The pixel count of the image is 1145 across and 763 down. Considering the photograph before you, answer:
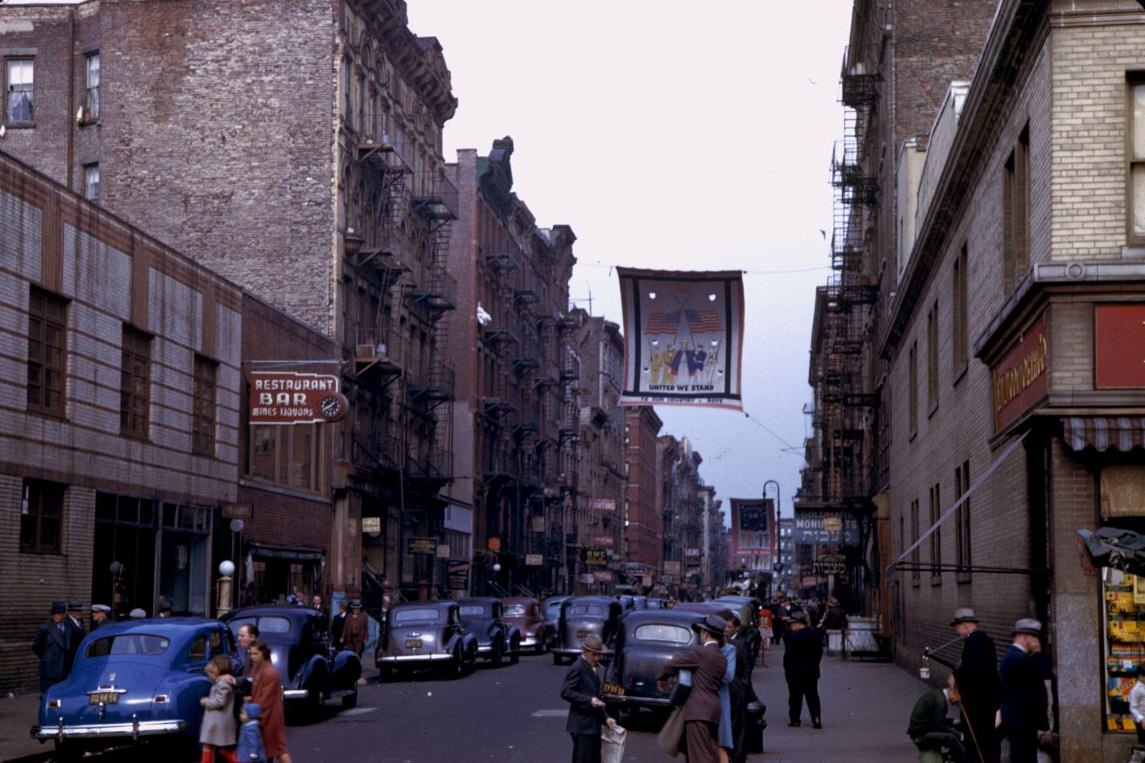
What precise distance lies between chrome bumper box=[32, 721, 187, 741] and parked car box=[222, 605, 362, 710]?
17.2ft

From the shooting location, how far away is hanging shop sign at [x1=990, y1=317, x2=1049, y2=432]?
17.5 metres

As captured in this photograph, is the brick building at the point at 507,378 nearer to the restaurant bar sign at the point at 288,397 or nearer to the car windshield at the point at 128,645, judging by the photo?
the restaurant bar sign at the point at 288,397

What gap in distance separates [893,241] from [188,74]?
21.5 meters

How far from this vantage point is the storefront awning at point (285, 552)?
1585 inches

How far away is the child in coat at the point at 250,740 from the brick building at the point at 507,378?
50439 millimetres

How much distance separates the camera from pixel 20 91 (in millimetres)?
48625

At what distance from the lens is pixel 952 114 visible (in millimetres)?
30266

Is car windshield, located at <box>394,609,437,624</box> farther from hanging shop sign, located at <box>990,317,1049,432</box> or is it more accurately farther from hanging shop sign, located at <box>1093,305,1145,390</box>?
hanging shop sign, located at <box>1093,305,1145,390</box>

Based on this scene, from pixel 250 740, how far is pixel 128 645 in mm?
5325

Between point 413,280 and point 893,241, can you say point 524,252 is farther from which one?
point 893,241

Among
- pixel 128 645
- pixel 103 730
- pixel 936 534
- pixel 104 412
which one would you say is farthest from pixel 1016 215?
pixel 104 412

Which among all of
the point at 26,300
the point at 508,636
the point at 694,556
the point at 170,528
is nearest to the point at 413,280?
the point at 508,636

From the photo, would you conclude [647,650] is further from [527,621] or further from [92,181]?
[92,181]

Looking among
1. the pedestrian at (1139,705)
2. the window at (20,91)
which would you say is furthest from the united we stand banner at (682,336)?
the window at (20,91)
